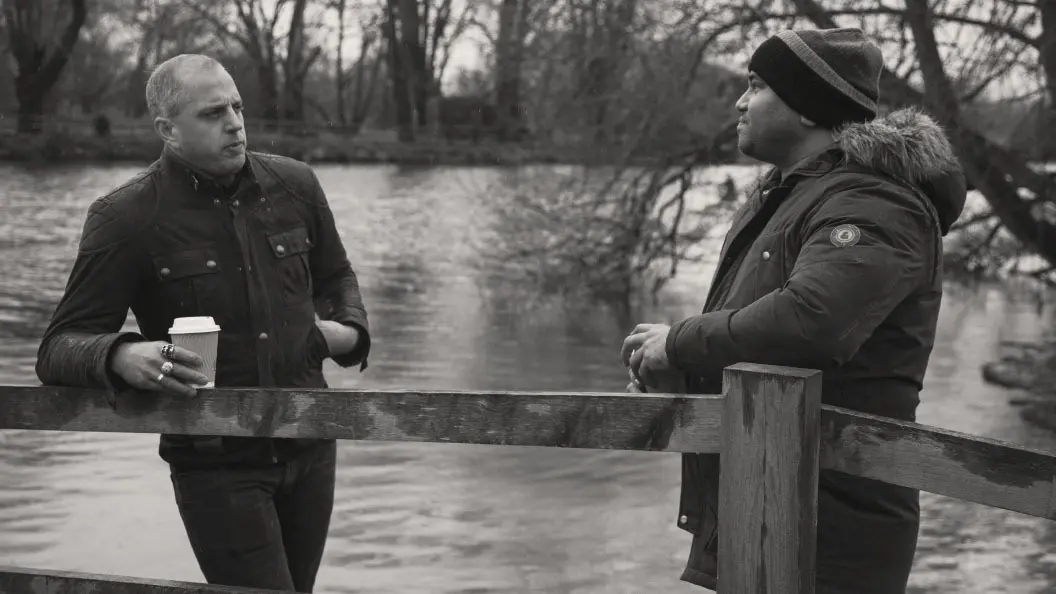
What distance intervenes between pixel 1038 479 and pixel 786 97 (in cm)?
97

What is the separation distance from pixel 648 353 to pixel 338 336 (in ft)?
3.36

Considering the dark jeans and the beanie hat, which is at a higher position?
the beanie hat

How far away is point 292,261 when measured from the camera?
3506 mm

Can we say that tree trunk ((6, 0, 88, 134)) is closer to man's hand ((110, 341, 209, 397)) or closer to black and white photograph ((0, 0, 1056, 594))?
black and white photograph ((0, 0, 1056, 594))

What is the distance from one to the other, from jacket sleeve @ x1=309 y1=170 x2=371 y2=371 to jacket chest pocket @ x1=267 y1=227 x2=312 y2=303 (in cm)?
10

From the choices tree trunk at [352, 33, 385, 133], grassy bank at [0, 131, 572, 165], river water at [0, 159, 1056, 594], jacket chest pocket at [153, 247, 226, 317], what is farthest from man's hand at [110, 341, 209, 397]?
tree trunk at [352, 33, 385, 133]

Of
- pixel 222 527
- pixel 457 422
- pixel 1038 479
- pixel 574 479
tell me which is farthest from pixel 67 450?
pixel 1038 479

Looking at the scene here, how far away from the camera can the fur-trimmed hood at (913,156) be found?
2.80 meters

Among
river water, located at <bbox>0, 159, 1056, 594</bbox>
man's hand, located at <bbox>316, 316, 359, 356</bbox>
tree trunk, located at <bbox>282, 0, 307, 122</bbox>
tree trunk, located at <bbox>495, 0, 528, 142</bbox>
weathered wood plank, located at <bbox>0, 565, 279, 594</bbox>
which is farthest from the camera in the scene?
tree trunk, located at <bbox>282, 0, 307, 122</bbox>

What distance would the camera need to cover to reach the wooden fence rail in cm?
245

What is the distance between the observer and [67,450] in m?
8.49

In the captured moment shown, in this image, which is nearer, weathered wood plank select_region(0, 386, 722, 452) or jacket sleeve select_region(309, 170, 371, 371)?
weathered wood plank select_region(0, 386, 722, 452)

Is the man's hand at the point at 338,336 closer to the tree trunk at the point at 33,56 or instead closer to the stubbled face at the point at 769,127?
the stubbled face at the point at 769,127

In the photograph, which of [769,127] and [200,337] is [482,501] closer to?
[200,337]
